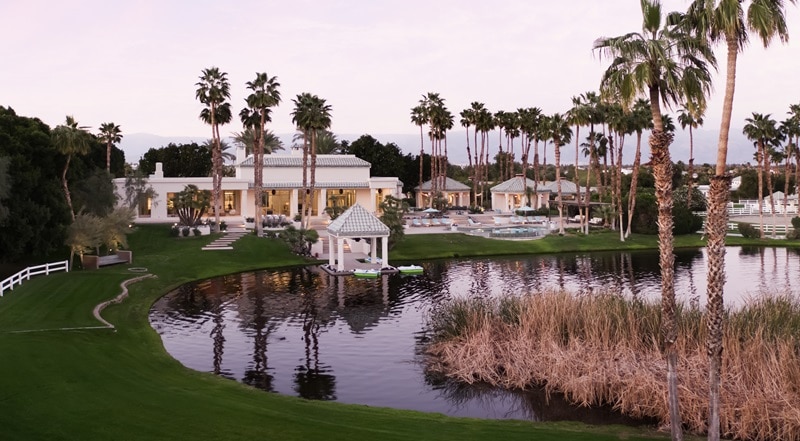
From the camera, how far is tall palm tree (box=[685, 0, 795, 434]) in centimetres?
1537

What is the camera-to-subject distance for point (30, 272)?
41219mm

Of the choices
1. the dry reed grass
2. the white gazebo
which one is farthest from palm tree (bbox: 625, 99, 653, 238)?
the dry reed grass

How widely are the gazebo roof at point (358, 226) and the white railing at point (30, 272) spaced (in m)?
17.1

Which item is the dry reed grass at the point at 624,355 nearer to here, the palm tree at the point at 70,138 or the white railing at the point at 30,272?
the white railing at the point at 30,272

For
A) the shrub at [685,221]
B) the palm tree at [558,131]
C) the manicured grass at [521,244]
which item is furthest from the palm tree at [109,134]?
the shrub at [685,221]

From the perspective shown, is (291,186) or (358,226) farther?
(291,186)

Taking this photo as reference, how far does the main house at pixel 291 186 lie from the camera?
7781 cm

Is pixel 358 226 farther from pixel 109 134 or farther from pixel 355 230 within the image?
pixel 109 134

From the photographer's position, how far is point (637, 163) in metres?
66.0

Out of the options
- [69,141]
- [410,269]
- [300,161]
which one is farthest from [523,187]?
[69,141]

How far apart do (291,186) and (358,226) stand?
31633mm

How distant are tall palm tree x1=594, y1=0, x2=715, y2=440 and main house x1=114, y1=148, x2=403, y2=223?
5996 cm

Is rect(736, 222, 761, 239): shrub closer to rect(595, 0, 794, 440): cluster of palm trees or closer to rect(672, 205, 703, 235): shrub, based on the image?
rect(672, 205, 703, 235): shrub

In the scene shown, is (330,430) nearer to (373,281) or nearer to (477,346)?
(477,346)
